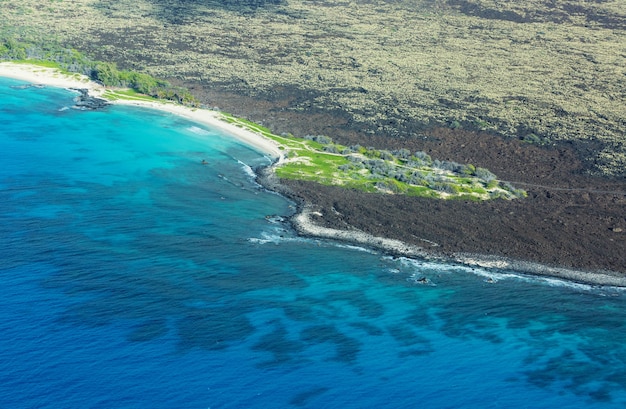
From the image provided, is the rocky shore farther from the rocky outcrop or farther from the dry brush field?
the rocky outcrop

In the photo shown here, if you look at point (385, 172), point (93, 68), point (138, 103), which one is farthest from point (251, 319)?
point (93, 68)

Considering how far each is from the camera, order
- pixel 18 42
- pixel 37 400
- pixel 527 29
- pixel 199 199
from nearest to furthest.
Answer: pixel 37 400 < pixel 199 199 < pixel 18 42 < pixel 527 29

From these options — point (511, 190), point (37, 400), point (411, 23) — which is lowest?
point (37, 400)

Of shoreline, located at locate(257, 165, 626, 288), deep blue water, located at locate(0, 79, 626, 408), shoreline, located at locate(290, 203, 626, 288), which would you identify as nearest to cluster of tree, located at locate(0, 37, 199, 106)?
deep blue water, located at locate(0, 79, 626, 408)

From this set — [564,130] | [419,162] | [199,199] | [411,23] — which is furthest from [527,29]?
[199,199]

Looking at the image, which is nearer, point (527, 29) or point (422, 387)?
point (422, 387)

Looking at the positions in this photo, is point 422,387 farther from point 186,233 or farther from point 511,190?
point 511,190

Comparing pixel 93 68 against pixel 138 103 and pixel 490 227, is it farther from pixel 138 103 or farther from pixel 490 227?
pixel 490 227

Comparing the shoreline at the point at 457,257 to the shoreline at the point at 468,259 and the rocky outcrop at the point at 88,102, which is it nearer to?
the shoreline at the point at 468,259
